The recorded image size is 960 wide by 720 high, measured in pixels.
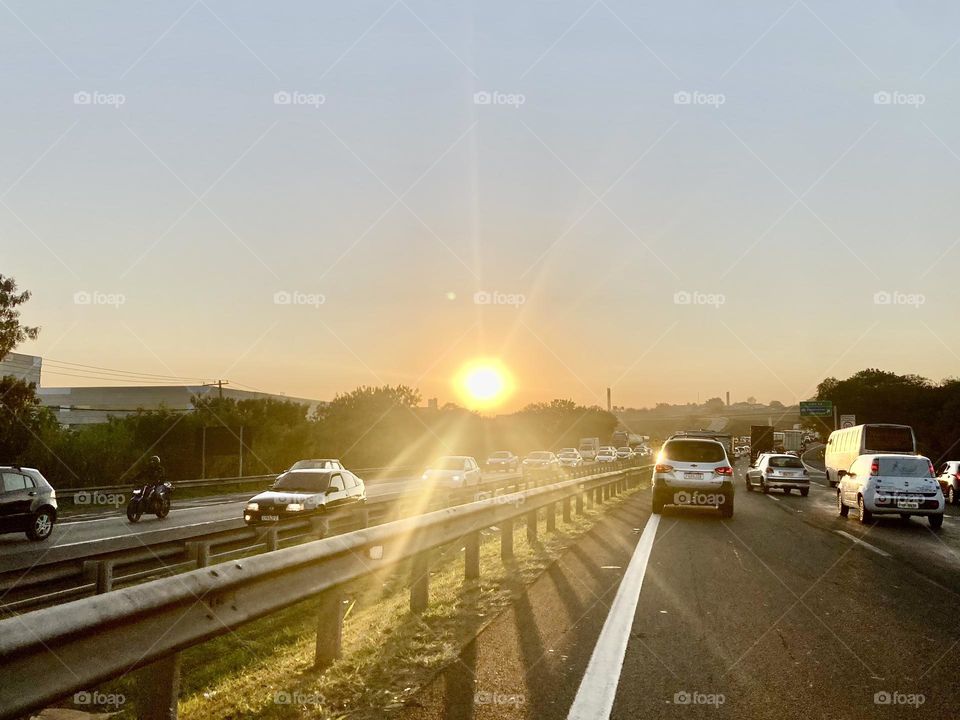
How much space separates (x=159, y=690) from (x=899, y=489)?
19423 millimetres

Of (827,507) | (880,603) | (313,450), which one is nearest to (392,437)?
(313,450)

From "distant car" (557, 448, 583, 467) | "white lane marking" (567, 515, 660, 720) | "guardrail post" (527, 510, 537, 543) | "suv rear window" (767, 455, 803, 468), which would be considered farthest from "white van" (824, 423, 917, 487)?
"white lane marking" (567, 515, 660, 720)

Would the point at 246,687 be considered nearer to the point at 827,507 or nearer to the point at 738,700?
the point at 738,700

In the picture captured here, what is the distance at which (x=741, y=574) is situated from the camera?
1077cm

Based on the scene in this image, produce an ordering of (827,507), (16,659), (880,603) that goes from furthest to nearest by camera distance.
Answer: (827,507) < (880,603) < (16,659)

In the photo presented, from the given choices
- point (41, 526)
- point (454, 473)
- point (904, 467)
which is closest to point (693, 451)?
point (904, 467)

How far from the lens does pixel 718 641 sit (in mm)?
6789

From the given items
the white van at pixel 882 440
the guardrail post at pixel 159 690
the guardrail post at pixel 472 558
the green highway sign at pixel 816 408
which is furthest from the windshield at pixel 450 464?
the green highway sign at pixel 816 408

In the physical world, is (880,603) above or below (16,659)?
below

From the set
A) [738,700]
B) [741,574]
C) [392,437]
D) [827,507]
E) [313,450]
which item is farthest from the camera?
[392,437]

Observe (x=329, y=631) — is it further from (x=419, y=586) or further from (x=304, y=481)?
(x=304, y=481)

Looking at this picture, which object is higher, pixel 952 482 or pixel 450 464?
pixel 450 464

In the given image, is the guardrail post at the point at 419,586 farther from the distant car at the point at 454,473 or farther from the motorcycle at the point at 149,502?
the distant car at the point at 454,473

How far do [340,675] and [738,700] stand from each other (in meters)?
2.61
